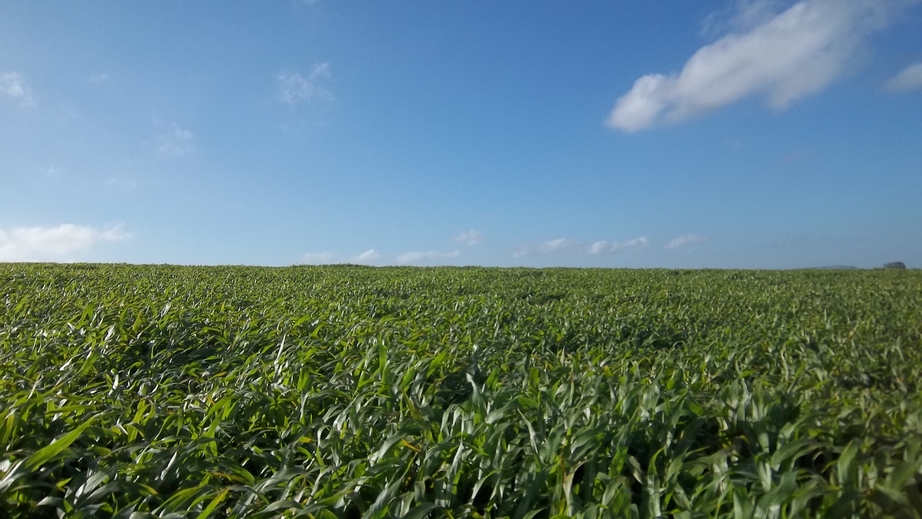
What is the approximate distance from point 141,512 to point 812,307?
338 inches

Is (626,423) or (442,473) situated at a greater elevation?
(626,423)

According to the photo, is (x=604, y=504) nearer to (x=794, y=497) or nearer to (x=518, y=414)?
(x=794, y=497)

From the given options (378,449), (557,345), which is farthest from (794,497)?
(557,345)

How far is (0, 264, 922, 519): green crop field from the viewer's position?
6.61ft

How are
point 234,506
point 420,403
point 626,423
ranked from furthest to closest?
point 420,403 < point 626,423 < point 234,506

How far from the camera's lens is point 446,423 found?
8.84 ft

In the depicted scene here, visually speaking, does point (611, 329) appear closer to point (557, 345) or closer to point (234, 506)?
point (557, 345)

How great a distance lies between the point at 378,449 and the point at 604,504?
1045 millimetres

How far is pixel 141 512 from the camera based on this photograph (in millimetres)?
1932

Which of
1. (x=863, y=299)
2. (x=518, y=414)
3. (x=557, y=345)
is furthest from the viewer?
(x=863, y=299)

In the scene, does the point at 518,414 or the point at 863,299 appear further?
the point at 863,299

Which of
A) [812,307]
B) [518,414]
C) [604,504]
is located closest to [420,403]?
[518,414]

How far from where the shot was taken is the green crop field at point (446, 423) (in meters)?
2.01

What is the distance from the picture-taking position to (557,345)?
204 inches
